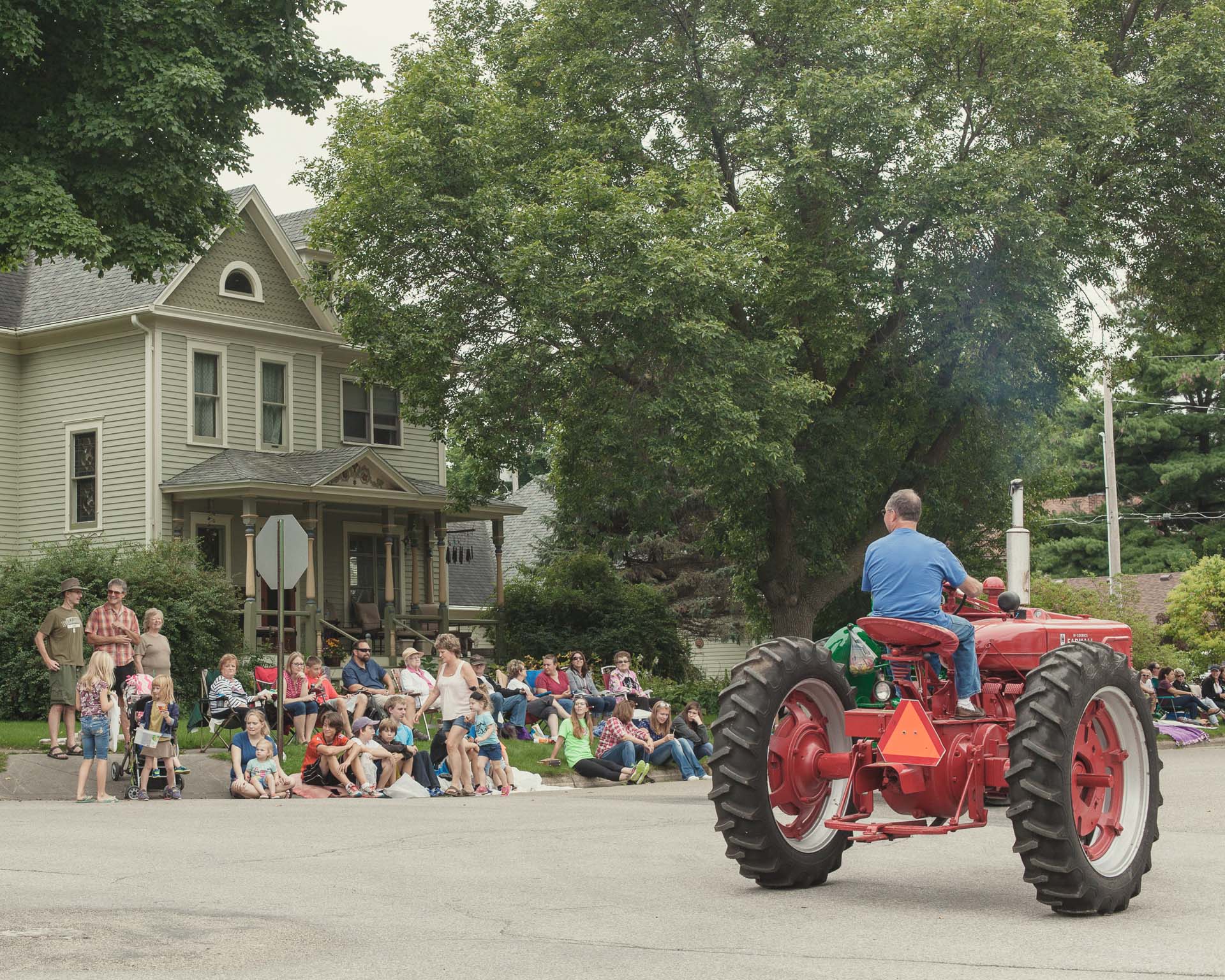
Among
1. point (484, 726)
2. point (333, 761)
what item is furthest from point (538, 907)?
point (484, 726)

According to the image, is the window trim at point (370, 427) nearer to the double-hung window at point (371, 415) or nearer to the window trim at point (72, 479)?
the double-hung window at point (371, 415)

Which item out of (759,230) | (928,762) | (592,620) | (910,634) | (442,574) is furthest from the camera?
(592,620)

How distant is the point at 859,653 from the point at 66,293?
1117 inches

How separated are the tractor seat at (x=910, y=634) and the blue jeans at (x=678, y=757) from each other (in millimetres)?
12572

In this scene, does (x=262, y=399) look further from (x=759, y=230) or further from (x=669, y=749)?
(x=669, y=749)

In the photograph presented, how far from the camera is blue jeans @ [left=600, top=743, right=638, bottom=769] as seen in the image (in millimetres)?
20656

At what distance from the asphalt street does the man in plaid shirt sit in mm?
5622

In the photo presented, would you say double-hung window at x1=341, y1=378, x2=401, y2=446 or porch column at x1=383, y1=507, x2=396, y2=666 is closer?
porch column at x1=383, y1=507, x2=396, y2=666

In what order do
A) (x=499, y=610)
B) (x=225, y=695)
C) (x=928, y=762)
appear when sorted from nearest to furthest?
(x=928, y=762) < (x=225, y=695) < (x=499, y=610)

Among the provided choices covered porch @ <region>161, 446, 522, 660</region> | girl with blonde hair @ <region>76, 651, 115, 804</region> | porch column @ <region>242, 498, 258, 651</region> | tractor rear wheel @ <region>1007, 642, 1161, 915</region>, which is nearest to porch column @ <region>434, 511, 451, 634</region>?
covered porch @ <region>161, 446, 522, 660</region>

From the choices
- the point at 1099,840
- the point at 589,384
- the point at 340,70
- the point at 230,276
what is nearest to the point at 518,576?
the point at 230,276

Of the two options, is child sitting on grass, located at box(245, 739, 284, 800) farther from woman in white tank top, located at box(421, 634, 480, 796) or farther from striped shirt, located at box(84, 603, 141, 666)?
striped shirt, located at box(84, 603, 141, 666)

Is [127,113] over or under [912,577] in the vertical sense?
over

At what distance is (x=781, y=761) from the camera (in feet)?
29.9
